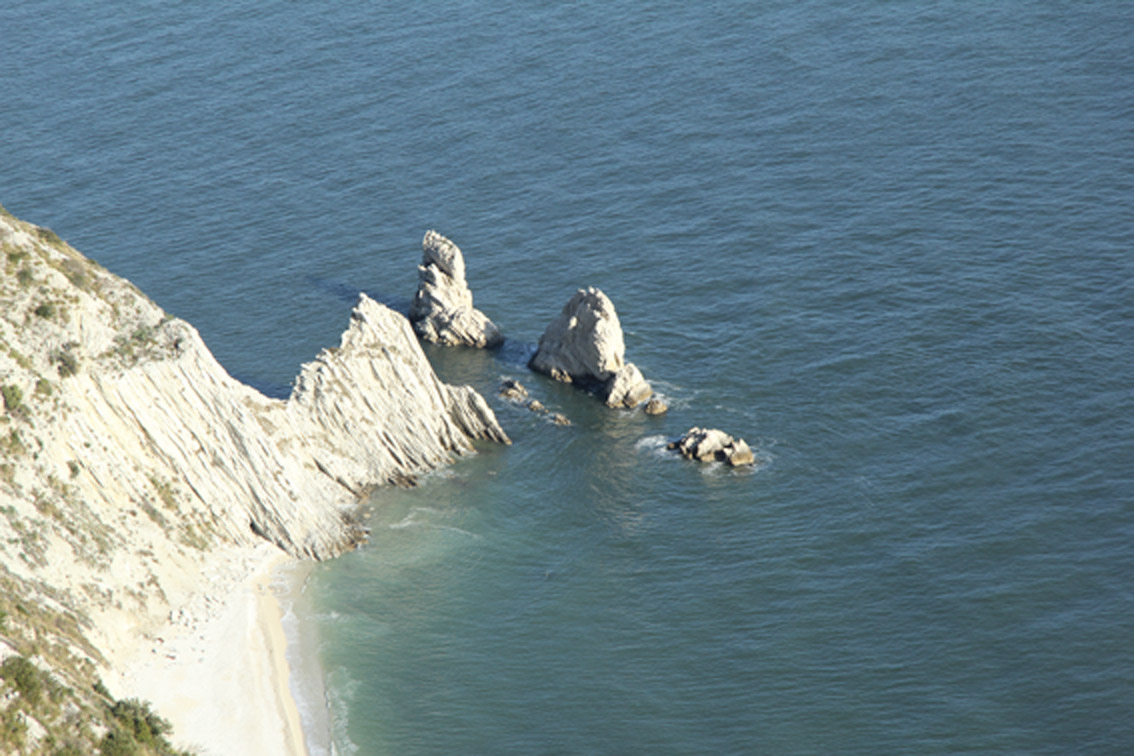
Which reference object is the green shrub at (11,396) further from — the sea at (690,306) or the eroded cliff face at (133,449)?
the sea at (690,306)

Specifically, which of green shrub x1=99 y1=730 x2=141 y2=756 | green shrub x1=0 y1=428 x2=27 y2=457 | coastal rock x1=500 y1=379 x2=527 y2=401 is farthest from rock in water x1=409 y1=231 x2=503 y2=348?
green shrub x1=99 y1=730 x2=141 y2=756

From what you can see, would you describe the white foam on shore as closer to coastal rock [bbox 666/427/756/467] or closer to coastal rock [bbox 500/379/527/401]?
coastal rock [bbox 500/379/527/401]

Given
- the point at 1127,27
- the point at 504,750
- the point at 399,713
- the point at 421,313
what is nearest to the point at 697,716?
the point at 504,750

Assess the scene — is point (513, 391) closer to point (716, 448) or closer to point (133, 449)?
point (716, 448)

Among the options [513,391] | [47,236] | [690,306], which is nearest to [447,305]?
[513,391]

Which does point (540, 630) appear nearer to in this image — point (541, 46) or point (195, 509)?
point (195, 509)

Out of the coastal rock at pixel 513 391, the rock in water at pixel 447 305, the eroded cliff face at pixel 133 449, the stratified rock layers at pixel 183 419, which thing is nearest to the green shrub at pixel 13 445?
the eroded cliff face at pixel 133 449
